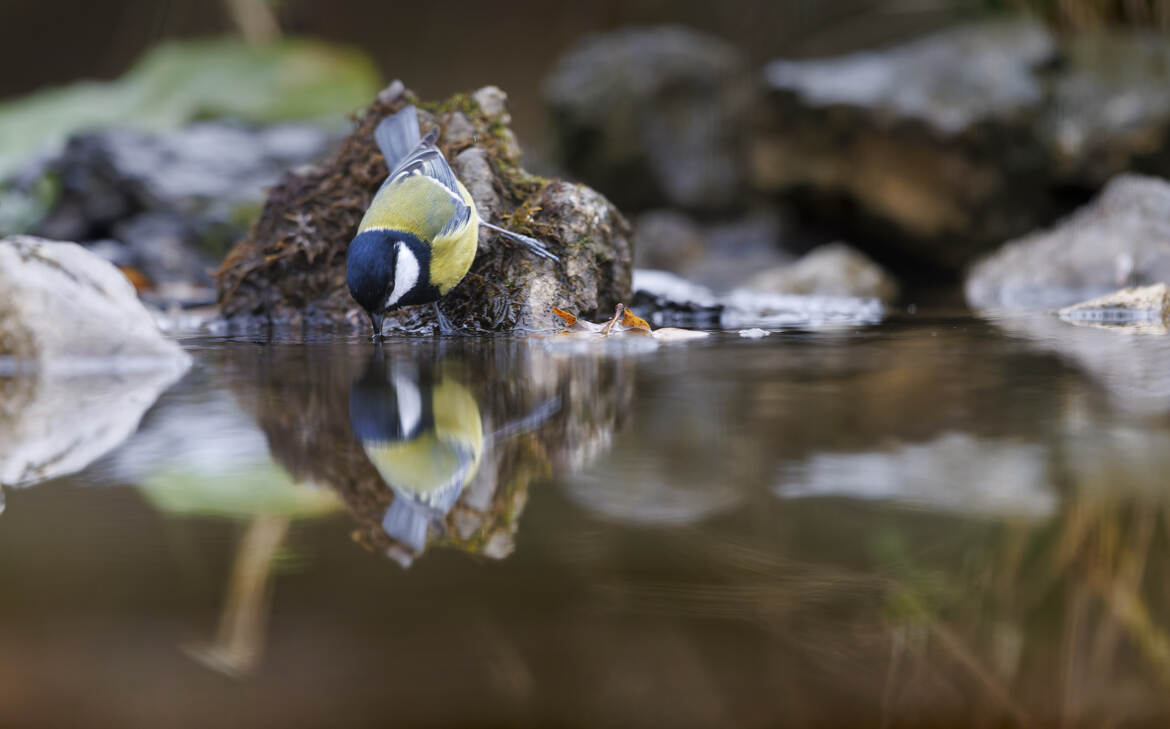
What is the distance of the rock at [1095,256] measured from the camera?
479 cm

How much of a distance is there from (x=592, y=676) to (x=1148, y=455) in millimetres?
949

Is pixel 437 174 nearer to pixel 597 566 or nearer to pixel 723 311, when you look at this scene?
pixel 723 311

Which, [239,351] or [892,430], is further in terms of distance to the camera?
[239,351]

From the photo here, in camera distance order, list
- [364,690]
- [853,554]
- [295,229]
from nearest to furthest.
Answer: [364,690], [853,554], [295,229]

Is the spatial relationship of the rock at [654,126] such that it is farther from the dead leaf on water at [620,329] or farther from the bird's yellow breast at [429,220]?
the bird's yellow breast at [429,220]

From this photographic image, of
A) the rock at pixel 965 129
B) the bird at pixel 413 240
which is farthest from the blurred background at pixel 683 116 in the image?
the bird at pixel 413 240

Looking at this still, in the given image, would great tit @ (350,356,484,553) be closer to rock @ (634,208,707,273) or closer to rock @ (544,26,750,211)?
rock @ (634,208,707,273)

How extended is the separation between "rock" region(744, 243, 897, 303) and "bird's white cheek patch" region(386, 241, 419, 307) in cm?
333

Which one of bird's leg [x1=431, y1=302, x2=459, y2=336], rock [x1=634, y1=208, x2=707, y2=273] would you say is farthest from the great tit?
rock [x1=634, y1=208, x2=707, y2=273]

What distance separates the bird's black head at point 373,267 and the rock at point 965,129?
5.23 metres

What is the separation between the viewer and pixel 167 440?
1512 millimetres

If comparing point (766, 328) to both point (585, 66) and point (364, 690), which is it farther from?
point (585, 66)

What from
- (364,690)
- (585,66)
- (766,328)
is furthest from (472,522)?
(585,66)

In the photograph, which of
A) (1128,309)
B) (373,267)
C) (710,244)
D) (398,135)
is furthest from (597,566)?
(710,244)
